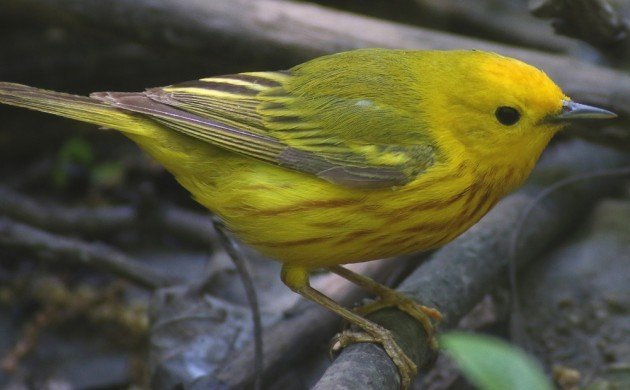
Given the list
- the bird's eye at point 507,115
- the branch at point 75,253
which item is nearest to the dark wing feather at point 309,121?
the bird's eye at point 507,115

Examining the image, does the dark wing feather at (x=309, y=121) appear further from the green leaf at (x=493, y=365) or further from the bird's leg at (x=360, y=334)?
the green leaf at (x=493, y=365)

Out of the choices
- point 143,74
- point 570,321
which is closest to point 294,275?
point 570,321

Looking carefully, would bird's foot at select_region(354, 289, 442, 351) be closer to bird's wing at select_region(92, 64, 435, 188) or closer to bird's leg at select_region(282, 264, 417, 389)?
bird's leg at select_region(282, 264, 417, 389)

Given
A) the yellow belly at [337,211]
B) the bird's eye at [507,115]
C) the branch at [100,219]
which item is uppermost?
the bird's eye at [507,115]

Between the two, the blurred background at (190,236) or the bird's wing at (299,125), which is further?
the blurred background at (190,236)

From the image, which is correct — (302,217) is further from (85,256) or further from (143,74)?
(143,74)

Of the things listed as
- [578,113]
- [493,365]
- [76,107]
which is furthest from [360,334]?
[493,365]

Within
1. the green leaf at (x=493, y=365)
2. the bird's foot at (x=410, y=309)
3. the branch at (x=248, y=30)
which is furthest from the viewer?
the branch at (x=248, y=30)
